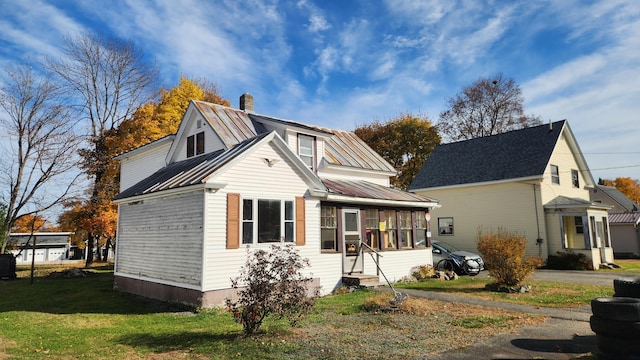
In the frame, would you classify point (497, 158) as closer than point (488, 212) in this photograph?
No

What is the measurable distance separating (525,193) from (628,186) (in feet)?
164

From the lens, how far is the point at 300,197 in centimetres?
1412

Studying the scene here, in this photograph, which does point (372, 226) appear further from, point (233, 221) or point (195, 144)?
point (195, 144)

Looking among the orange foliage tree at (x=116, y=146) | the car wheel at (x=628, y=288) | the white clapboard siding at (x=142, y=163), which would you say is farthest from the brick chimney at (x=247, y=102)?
the car wheel at (x=628, y=288)

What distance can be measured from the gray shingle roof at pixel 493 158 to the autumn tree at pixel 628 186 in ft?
136

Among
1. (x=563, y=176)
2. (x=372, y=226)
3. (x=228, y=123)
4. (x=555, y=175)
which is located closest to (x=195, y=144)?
(x=228, y=123)

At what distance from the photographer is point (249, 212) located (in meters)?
12.7

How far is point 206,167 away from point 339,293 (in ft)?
21.7

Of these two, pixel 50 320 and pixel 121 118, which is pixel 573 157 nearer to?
pixel 50 320

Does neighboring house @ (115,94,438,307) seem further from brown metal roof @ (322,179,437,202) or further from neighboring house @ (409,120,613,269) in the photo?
neighboring house @ (409,120,613,269)

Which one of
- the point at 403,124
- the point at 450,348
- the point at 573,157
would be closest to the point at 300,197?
the point at 450,348

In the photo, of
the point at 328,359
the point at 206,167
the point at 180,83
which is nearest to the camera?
the point at 328,359

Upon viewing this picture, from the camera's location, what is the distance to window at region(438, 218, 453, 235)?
27.7m

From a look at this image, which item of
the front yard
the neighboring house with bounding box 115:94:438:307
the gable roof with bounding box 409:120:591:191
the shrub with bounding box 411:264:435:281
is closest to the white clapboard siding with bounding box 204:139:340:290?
the neighboring house with bounding box 115:94:438:307
